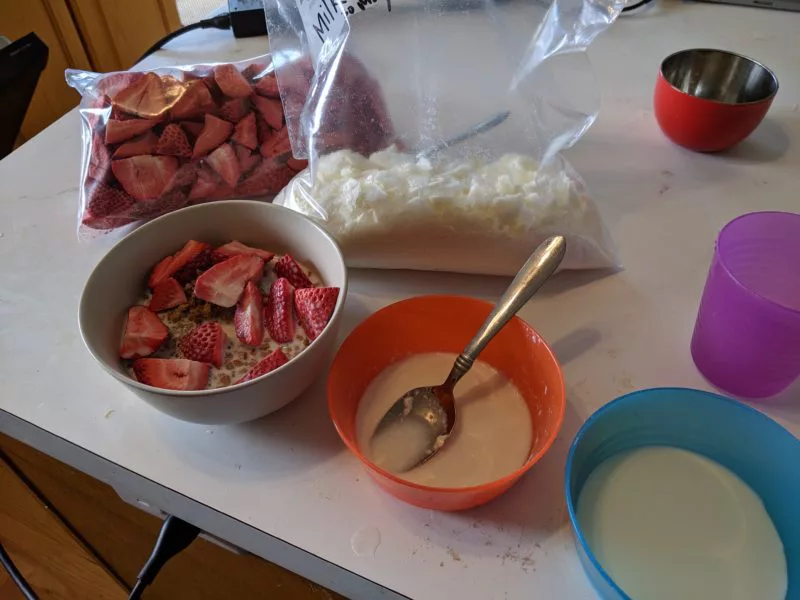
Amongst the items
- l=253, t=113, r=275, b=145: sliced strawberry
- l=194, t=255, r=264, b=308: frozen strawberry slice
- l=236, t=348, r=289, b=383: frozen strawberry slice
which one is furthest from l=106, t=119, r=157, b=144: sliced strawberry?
l=236, t=348, r=289, b=383: frozen strawberry slice

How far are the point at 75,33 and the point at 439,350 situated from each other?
5.62ft

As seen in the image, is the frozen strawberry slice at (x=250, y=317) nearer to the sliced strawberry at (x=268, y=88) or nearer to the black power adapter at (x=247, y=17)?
the sliced strawberry at (x=268, y=88)

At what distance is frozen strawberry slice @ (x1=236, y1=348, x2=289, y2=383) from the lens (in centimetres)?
53

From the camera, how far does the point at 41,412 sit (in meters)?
0.58

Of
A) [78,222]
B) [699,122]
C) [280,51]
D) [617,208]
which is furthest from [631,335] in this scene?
[78,222]

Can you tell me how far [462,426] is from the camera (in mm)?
534

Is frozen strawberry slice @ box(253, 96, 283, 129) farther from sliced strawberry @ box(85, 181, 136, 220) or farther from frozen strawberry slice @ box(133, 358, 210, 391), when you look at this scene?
frozen strawberry slice @ box(133, 358, 210, 391)

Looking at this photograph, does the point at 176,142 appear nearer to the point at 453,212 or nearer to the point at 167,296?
the point at 167,296

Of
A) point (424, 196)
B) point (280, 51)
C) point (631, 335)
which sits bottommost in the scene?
point (631, 335)

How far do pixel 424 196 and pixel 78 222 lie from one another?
418 millimetres

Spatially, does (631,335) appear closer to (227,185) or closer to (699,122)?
(699,122)

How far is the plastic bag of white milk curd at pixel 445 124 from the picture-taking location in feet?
2.09

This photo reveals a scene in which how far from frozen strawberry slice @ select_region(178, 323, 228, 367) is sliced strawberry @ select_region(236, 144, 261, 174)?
257mm

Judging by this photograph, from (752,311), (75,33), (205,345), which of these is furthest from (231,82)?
(75,33)
